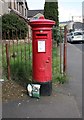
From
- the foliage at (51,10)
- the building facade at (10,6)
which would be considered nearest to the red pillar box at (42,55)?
the building facade at (10,6)

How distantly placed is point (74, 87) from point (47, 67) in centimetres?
131

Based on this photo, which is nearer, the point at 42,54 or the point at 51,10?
the point at 42,54

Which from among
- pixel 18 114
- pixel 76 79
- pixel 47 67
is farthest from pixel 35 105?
pixel 76 79

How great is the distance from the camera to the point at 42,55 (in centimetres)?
704

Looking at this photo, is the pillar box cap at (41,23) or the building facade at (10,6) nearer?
the pillar box cap at (41,23)

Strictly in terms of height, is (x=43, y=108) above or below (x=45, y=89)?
below

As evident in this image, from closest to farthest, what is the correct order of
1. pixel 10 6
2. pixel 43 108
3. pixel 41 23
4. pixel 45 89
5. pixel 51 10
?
pixel 43 108 → pixel 41 23 → pixel 45 89 → pixel 51 10 → pixel 10 6

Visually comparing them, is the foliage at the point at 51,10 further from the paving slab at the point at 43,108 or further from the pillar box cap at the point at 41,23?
the paving slab at the point at 43,108

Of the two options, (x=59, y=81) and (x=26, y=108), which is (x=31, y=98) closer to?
(x=26, y=108)

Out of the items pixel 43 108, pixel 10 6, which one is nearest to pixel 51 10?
pixel 10 6

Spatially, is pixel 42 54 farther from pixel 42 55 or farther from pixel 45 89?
pixel 45 89

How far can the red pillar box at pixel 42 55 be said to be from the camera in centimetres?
696

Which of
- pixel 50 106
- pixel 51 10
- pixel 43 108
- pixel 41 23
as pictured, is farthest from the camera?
pixel 51 10

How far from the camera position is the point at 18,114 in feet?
18.6
